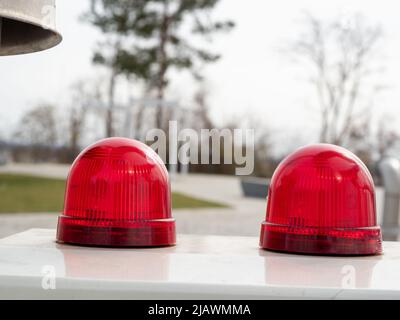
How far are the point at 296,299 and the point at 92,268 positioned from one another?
34 centimetres

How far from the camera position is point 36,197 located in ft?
69.7

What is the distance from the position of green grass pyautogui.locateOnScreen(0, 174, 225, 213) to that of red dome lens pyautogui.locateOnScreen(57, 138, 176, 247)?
16.1 metres

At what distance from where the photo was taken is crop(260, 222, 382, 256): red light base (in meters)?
1.48

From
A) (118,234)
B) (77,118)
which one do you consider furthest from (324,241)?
(77,118)

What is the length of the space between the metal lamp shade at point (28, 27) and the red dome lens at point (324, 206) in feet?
2.03

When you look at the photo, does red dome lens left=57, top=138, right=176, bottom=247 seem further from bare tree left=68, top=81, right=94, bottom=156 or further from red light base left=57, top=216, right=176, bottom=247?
bare tree left=68, top=81, right=94, bottom=156

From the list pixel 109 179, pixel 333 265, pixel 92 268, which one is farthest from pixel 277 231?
pixel 92 268

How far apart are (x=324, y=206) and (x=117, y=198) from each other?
42 centimetres

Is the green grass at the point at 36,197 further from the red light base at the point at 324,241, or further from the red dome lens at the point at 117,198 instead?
the red light base at the point at 324,241

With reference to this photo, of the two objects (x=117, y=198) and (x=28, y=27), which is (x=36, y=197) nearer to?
(x=28, y=27)

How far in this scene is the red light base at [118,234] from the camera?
4.95 feet

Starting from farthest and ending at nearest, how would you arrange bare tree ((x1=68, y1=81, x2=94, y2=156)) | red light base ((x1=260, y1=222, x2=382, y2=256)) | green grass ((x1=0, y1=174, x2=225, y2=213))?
1. bare tree ((x1=68, y1=81, x2=94, y2=156))
2. green grass ((x1=0, y1=174, x2=225, y2=213))
3. red light base ((x1=260, y1=222, x2=382, y2=256))

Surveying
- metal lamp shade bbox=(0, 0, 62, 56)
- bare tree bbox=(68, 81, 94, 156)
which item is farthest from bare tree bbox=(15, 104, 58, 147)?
metal lamp shade bbox=(0, 0, 62, 56)
